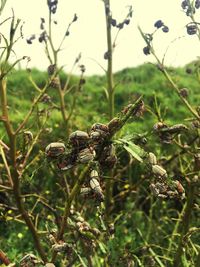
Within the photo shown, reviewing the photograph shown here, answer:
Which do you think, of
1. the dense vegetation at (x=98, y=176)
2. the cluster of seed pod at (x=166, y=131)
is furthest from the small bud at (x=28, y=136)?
the cluster of seed pod at (x=166, y=131)

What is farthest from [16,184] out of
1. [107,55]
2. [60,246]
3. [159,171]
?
[107,55]

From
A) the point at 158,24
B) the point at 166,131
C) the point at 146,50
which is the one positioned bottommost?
the point at 166,131

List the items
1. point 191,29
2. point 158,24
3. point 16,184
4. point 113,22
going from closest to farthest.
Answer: point 16,184
point 191,29
point 158,24
point 113,22

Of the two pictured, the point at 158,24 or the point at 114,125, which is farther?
the point at 158,24

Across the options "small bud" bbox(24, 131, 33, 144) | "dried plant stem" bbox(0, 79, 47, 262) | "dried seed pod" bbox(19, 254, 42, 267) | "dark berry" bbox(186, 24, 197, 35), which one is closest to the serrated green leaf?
"dried seed pod" bbox(19, 254, 42, 267)

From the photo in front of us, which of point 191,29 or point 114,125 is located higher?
point 191,29

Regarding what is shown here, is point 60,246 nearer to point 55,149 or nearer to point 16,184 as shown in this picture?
point 55,149

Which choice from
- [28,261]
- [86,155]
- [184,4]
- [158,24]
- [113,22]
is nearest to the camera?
[86,155]

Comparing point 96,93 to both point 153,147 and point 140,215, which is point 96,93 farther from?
point 140,215
